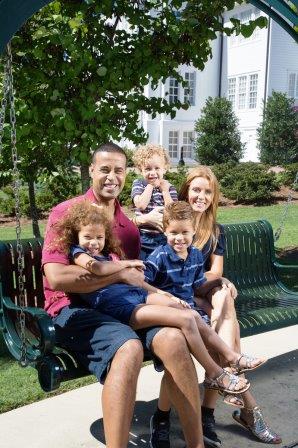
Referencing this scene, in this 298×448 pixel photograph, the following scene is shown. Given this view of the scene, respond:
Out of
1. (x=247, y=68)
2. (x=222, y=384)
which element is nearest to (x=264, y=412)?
(x=222, y=384)

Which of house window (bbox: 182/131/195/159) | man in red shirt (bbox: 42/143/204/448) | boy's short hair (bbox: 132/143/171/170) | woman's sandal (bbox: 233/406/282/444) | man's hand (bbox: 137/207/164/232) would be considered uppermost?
boy's short hair (bbox: 132/143/171/170)

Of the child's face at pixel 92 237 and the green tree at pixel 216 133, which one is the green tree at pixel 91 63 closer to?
the child's face at pixel 92 237

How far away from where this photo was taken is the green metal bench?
2.82 m

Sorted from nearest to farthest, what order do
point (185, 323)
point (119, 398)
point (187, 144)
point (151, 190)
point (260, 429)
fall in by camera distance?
1. point (119, 398)
2. point (185, 323)
3. point (260, 429)
4. point (151, 190)
5. point (187, 144)

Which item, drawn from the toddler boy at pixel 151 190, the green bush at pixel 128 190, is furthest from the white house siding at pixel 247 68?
the toddler boy at pixel 151 190

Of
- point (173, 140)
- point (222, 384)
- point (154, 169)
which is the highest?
point (154, 169)

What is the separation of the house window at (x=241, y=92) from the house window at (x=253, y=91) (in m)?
0.36

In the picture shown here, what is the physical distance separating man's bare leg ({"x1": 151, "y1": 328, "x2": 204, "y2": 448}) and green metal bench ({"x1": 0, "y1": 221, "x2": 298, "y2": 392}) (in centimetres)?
41

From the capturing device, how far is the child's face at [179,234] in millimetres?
3146

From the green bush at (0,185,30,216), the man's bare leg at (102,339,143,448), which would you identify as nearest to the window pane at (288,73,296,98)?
the green bush at (0,185,30,216)

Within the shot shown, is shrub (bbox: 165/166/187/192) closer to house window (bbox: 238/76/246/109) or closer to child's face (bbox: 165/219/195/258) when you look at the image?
child's face (bbox: 165/219/195/258)

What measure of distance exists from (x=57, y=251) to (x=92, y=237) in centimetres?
18

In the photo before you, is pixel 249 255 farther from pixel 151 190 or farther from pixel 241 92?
pixel 241 92

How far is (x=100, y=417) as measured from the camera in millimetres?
3498
